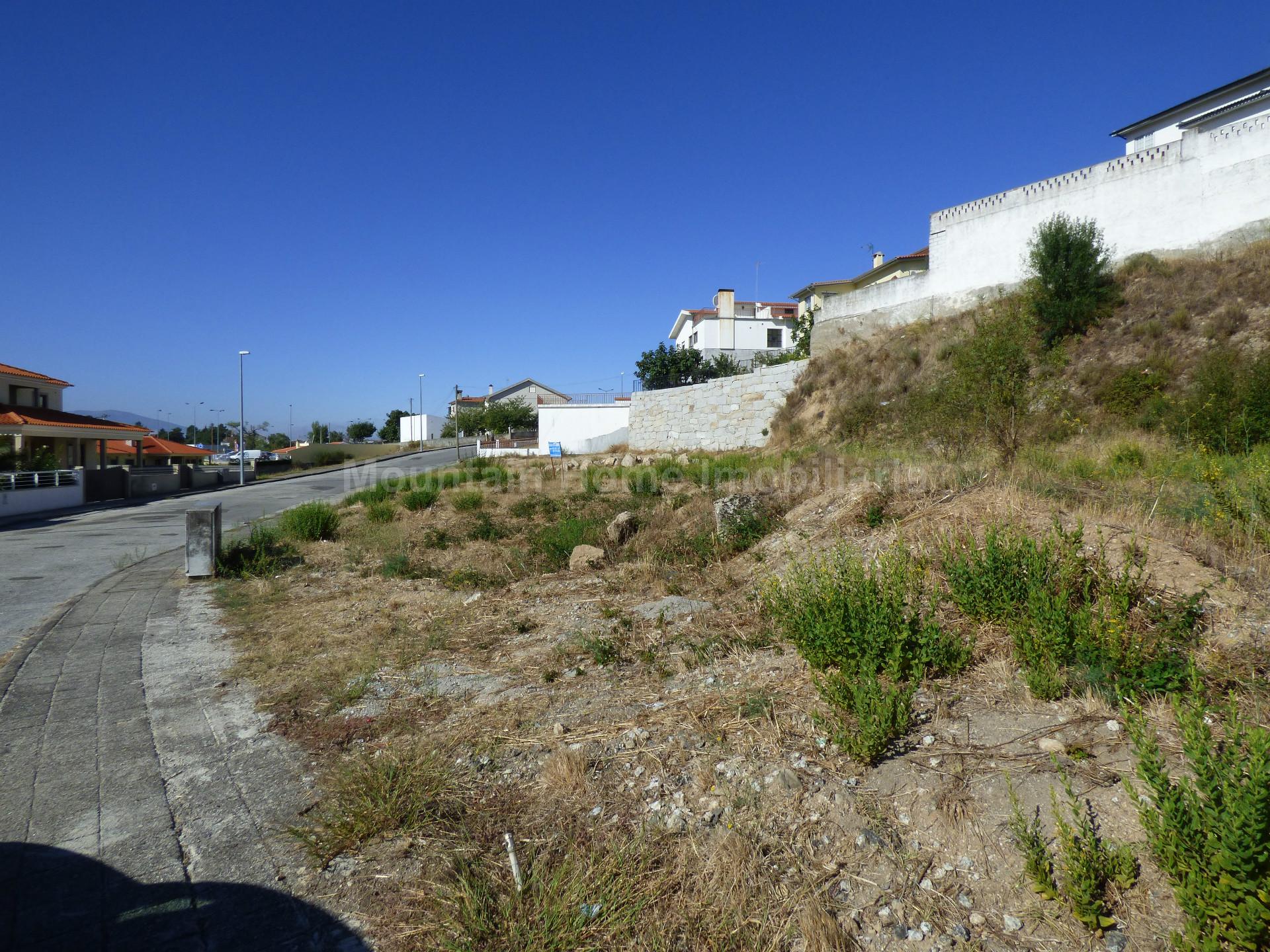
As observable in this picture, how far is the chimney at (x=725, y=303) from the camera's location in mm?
45875

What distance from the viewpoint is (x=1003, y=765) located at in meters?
2.93

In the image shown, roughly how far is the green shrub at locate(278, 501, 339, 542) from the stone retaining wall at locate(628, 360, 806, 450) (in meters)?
15.1

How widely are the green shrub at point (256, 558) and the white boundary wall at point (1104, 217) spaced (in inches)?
736

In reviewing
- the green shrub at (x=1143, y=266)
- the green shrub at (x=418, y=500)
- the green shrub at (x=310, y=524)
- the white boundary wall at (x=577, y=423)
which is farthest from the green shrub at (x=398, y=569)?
the white boundary wall at (x=577, y=423)

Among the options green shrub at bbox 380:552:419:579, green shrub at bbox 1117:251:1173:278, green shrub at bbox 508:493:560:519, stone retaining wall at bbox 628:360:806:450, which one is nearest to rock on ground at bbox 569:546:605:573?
green shrub at bbox 380:552:419:579

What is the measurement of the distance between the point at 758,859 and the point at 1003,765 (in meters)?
1.19

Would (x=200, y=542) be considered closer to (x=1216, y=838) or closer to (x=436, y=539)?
(x=436, y=539)

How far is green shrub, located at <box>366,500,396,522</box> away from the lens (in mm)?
13102

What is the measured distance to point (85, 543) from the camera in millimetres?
13938

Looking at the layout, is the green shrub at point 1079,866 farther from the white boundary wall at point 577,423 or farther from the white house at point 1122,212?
the white boundary wall at point 577,423

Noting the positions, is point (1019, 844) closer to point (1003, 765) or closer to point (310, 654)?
point (1003, 765)

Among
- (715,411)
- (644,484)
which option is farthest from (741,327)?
(644,484)

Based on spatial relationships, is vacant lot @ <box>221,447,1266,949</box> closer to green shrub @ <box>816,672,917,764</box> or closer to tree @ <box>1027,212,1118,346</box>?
green shrub @ <box>816,672,917,764</box>

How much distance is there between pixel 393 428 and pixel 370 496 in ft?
281
